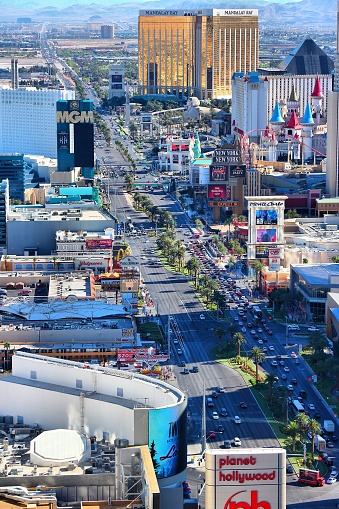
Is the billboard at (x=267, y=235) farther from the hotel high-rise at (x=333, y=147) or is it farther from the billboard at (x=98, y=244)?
the hotel high-rise at (x=333, y=147)

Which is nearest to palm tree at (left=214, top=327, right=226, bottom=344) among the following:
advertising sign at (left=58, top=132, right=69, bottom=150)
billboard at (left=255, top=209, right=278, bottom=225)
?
billboard at (left=255, top=209, right=278, bottom=225)

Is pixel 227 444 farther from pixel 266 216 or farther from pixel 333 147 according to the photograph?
pixel 333 147

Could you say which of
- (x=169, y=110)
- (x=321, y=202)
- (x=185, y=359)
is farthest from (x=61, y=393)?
(x=169, y=110)

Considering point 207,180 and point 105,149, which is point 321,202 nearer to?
point 207,180

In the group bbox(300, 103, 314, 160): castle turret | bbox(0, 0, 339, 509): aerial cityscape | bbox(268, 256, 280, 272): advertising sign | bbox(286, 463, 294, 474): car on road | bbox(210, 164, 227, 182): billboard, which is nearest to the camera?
bbox(0, 0, 339, 509): aerial cityscape

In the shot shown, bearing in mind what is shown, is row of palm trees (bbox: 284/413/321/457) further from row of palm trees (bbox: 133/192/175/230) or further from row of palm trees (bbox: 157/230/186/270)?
row of palm trees (bbox: 133/192/175/230)

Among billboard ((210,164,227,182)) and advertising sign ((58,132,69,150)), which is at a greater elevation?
advertising sign ((58,132,69,150))
